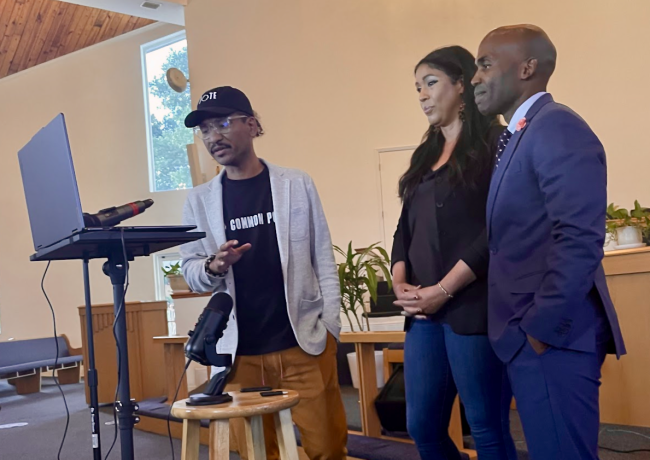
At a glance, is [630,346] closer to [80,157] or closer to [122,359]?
[122,359]

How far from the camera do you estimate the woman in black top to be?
5.32 feet

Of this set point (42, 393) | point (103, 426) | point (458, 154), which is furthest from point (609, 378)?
point (42, 393)

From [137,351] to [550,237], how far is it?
4.61 metres

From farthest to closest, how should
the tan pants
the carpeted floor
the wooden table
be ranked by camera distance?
the wooden table, the carpeted floor, the tan pants

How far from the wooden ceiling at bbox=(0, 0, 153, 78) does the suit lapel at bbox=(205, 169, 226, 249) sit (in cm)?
715

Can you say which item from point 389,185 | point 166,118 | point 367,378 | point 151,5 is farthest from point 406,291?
point 166,118

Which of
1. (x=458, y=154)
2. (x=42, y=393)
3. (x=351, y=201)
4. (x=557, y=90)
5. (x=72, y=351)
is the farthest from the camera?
(x=72, y=351)

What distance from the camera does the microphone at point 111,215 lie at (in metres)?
1.69

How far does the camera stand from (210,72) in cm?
740

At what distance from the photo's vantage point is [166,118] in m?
8.73

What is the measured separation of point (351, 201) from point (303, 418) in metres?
4.58

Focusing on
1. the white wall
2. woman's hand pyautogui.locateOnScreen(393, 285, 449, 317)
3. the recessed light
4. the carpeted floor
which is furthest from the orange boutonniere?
the white wall

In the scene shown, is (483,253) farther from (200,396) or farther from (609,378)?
(609,378)

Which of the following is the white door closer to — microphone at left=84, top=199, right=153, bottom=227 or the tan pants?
the tan pants
